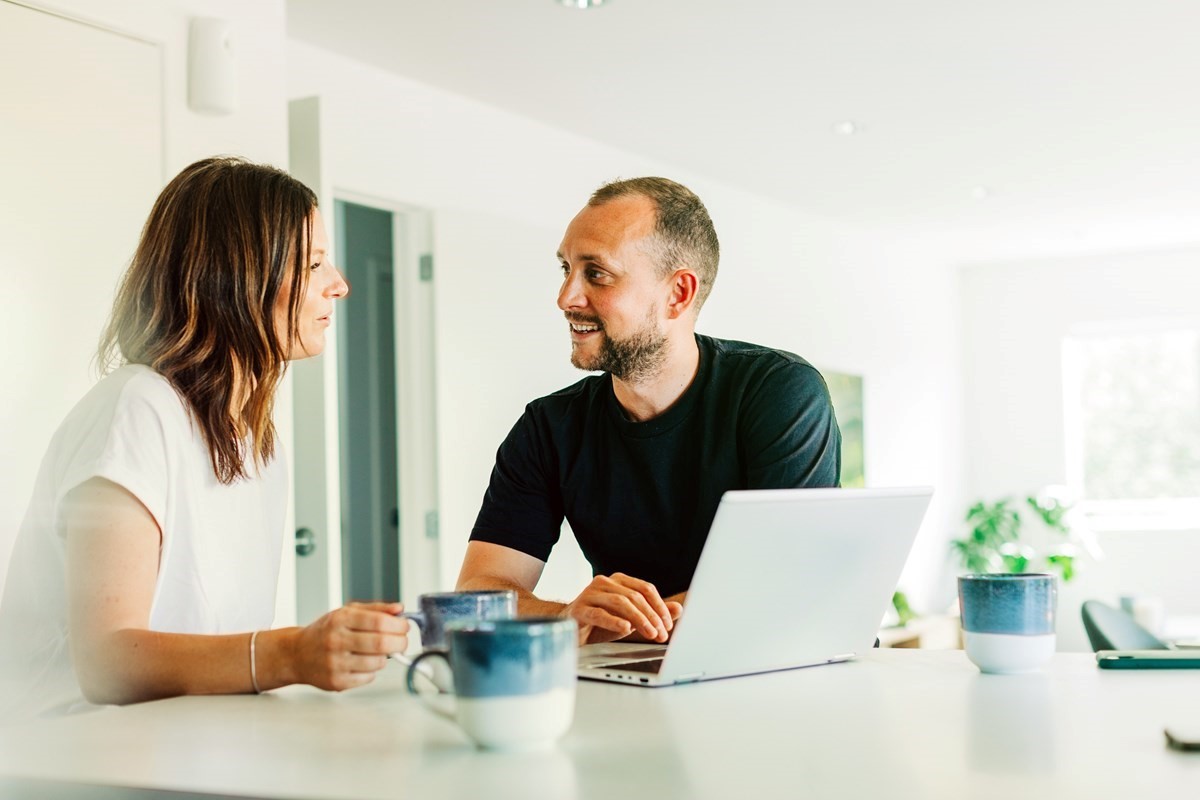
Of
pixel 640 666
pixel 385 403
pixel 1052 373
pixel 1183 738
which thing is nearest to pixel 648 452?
pixel 640 666

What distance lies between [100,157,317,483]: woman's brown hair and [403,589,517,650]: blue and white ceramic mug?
0.39 m

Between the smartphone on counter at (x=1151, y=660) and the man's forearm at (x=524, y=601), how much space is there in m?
0.60

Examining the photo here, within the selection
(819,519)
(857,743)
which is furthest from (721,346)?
(857,743)

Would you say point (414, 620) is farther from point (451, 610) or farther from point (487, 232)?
point (487, 232)

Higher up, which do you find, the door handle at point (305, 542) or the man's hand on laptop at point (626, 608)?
the man's hand on laptop at point (626, 608)

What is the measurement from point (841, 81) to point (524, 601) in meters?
2.74

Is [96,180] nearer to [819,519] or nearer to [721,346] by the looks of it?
[721,346]

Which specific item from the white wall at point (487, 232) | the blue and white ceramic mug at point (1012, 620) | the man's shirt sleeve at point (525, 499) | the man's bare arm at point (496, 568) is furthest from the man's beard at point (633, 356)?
the white wall at point (487, 232)

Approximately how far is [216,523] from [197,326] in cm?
22

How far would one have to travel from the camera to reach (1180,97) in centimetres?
425

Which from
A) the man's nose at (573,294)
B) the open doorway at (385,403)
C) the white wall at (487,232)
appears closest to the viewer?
the man's nose at (573,294)

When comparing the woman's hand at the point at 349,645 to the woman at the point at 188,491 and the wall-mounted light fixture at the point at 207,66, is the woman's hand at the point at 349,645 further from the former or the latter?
the wall-mounted light fixture at the point at 207,66

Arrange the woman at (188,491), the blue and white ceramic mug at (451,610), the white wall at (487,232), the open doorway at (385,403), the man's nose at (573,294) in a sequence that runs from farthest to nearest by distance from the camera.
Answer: the open doorway at (385,403) → the white wall at (487,232) → the man's nose at (573,294) → the woman at (188,491) → the blue and white ceramic mug at (451,610)

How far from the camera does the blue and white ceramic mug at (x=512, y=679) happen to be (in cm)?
82
